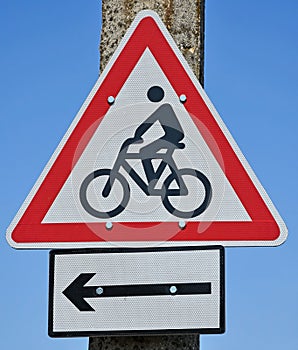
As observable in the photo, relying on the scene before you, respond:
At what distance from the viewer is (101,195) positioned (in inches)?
89.7

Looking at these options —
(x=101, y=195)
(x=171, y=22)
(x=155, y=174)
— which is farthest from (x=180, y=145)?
(x=171, y=22)

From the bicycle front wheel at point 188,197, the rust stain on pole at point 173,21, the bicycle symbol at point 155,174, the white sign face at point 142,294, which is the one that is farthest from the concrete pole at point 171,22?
the white sign face at point 142,294

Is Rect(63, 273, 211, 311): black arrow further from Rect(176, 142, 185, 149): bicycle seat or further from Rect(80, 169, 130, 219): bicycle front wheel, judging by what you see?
Rect(176, 142, 185, 149): bicycle seat

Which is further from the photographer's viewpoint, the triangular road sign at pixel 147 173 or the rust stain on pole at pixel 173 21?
the rust stain on pole at pixel 173 21

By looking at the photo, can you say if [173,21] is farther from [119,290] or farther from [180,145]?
[119,290]

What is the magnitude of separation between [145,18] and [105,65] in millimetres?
155

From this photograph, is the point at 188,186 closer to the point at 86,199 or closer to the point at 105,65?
the point at 86,199

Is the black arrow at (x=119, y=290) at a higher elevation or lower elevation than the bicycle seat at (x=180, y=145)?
lower

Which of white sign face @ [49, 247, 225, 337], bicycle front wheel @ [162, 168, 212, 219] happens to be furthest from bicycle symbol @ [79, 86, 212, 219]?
white sign face @ [49, 247, 225, 337]

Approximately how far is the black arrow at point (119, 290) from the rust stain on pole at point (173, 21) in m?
0.51

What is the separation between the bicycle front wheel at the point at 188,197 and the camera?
2242 mm

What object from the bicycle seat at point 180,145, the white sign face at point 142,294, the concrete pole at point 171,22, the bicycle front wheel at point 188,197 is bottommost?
the white sign face at point 142,294

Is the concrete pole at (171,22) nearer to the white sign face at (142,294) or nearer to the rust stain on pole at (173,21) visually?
the rust stain on pole at (173,21)

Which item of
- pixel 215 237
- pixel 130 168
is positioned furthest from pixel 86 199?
pixel 215 237
